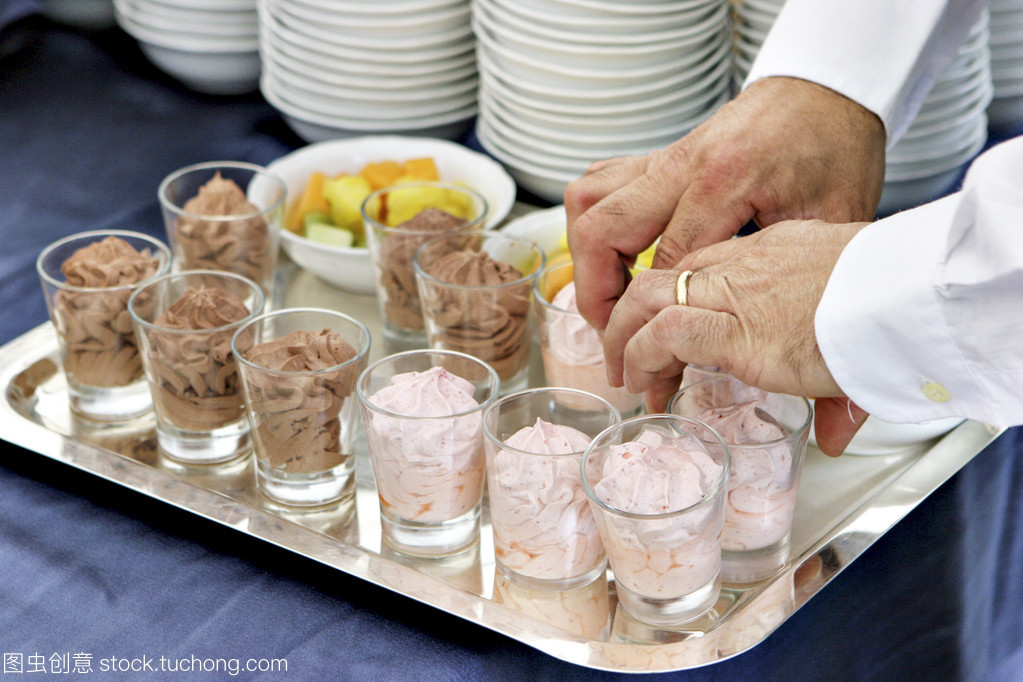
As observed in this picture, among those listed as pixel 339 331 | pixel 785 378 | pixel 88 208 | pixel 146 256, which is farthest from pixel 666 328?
pixel 88 208

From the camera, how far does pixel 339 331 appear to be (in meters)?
0.88

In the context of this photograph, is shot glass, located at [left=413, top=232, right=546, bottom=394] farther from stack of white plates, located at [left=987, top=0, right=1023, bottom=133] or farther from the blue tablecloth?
stack of white plates, located at [left=987, top=0, right=1023, bottom=133]

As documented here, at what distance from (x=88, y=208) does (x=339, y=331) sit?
2.10 feet

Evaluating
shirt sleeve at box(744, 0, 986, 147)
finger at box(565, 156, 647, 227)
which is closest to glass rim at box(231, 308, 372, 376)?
finger at box(565, 156, 647, 227)

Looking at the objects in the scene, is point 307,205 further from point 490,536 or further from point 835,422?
point 835,422

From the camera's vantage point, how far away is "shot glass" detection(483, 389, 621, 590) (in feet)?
2.33

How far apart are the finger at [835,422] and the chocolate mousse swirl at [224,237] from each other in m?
0.60

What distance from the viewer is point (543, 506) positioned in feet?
2.35

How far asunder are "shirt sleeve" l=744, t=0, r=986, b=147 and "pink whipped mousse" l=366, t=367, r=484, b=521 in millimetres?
444

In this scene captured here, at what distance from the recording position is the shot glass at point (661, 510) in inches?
26.2

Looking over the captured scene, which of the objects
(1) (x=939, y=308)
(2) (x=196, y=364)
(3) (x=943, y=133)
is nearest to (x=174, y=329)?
(2) (x=196, y=364)

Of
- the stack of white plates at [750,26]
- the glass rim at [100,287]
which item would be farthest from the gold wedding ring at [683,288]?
the stack of white plates at [750,26]

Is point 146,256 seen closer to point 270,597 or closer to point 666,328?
point 270,597

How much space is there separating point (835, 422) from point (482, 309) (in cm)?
33
